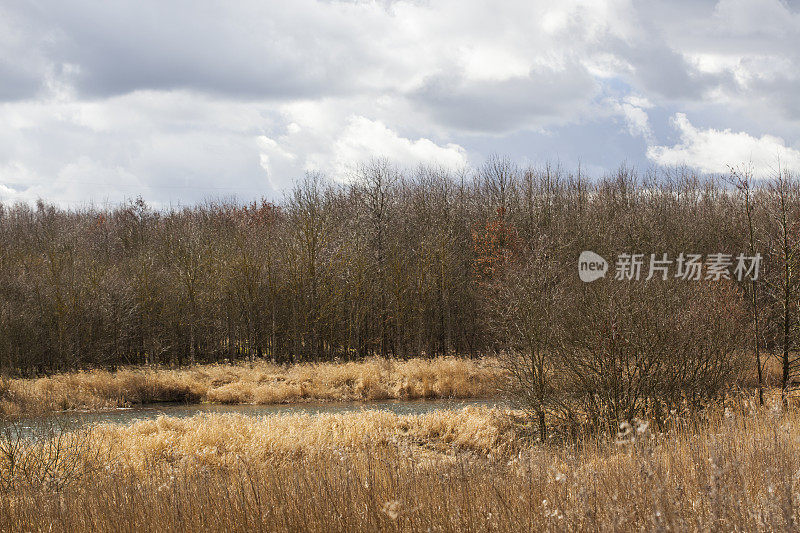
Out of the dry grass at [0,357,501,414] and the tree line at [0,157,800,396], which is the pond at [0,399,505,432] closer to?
the dry grass at [0,357,501,414]

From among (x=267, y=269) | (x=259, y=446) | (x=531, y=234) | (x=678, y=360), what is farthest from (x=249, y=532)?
(x=531, y=234)

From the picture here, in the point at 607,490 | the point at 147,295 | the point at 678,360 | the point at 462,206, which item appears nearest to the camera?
the point at 607,490

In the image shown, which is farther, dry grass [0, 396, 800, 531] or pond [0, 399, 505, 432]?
pond [0, 399, 505, 432]

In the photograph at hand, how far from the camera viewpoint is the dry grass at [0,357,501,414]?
26.1 m

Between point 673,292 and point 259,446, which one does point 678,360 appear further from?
point 259,446

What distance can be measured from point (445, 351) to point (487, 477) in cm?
3041

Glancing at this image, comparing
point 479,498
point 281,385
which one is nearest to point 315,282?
point 281,385

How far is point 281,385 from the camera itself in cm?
2712

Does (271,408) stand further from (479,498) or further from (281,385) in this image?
(479,498)

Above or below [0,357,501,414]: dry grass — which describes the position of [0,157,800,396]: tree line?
above

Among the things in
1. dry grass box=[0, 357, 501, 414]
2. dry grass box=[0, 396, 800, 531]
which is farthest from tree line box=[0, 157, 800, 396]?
dry grass box=[0, 396, 800, 531]

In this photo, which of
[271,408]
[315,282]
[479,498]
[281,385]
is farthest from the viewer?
[315,282]

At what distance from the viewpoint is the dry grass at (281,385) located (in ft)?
85.6

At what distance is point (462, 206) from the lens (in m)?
42.9
